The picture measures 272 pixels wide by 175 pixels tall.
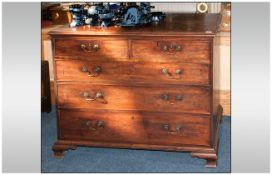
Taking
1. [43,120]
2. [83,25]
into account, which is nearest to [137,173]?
[83,25]

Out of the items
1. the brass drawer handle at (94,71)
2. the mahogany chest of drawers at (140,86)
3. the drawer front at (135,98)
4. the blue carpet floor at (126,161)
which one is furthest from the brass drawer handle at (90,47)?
the blue carpet floor at (126,161)

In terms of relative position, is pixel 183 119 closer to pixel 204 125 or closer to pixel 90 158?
pixel 204 125

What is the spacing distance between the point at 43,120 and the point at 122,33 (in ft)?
4.36

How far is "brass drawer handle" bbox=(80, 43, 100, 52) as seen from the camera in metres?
2.62

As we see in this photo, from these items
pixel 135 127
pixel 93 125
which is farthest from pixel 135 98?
pixel 93 125

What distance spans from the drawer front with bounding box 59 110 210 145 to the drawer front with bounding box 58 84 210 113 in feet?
0.15

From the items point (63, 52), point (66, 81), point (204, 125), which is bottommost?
point (204, 125)

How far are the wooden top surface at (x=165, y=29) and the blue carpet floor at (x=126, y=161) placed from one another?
81cm

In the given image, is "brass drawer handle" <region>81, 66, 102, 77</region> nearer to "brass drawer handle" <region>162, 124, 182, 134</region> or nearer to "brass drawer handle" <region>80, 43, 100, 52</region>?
"brass drawer handle" <region>80, 43, 100, 52</region>

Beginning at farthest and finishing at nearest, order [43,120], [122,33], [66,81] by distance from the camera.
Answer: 1. [43,120]
2. [66,81]
3. [122,33]

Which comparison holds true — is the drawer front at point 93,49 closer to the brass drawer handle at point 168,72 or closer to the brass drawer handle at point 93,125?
the brass drawer handle at point 168,72

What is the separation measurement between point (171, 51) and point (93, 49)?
1.50 feet

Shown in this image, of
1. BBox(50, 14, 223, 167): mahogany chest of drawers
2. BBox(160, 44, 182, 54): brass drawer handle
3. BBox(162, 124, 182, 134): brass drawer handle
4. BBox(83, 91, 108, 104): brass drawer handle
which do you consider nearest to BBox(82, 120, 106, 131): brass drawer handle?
BBox(50, 14, 223, 167): mahogany chest of drawers

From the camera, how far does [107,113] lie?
2.73 metres
